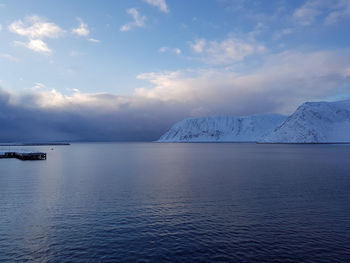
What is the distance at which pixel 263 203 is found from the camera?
102 ft

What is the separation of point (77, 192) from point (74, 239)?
19068mm

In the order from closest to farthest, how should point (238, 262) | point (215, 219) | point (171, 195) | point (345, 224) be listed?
point (238, 262) → point (345, 224) → point (215, 219) → point (171, 195)

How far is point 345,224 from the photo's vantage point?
23.2 m

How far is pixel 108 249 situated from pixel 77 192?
72.1 ft

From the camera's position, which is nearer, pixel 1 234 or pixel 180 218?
pixel 1 234

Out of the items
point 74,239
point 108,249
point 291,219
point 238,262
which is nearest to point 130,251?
point 108,249

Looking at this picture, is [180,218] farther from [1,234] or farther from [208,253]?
[1,234]

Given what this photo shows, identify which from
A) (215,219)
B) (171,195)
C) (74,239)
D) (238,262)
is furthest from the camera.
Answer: (171,195)

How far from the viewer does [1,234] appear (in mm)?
21016

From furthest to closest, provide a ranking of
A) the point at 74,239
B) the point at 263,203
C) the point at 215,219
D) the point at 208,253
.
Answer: the point at 263,203 < the point at 215,219 < the point at 74,239 < the point at 208,253

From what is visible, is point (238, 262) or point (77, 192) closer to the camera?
point (238, 262)

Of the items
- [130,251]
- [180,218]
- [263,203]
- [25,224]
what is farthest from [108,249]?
[263,203]

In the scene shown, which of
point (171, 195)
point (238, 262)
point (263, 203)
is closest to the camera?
point (238, 262)

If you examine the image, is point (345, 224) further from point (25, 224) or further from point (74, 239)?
point (25, 224)
